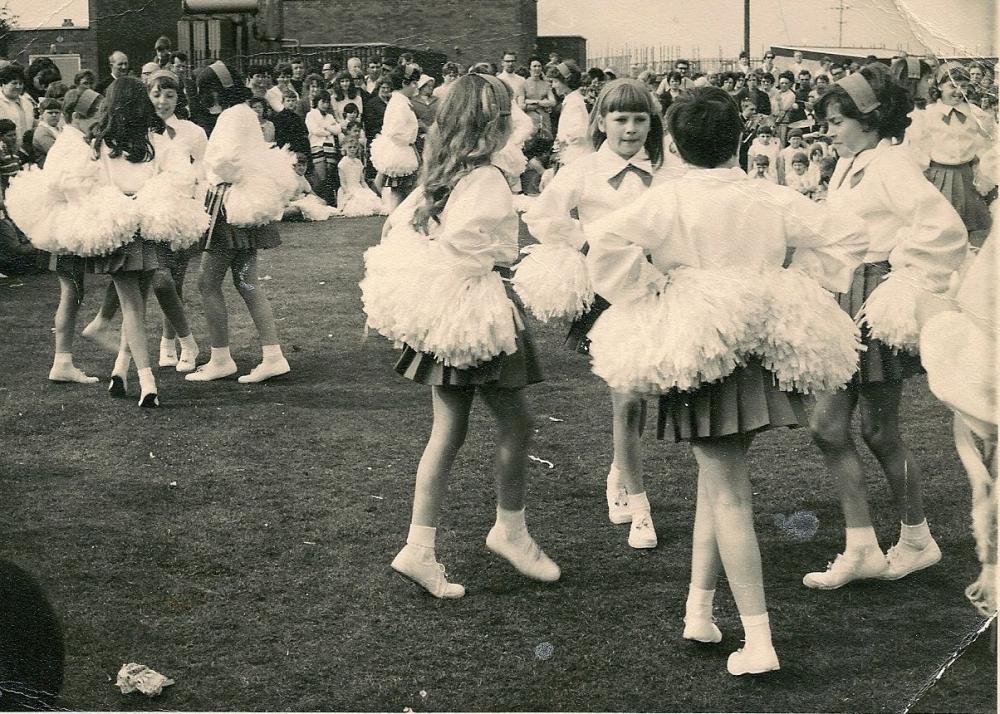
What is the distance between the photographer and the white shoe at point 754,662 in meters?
3.18

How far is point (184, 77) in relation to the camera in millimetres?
6418

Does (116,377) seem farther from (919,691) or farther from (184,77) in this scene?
(919,691)

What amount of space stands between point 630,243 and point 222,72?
3735mm

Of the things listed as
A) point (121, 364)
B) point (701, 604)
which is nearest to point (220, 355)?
point (121, 364)

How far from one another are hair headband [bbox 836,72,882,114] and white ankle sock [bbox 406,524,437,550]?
190cm

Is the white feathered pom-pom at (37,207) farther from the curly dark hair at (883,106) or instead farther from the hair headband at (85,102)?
the curly dark hair at (883,106)

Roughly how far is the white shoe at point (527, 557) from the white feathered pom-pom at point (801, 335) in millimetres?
1133

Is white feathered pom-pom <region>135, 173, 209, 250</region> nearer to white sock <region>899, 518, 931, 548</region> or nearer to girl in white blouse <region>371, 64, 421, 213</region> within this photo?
girl in white blouse <region>371, 64, 421, 213</region>

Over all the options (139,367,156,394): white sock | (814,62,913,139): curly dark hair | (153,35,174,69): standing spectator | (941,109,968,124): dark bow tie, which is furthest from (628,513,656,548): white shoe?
(153,35,174,69): standing spectator

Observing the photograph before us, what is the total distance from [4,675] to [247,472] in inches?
63.7

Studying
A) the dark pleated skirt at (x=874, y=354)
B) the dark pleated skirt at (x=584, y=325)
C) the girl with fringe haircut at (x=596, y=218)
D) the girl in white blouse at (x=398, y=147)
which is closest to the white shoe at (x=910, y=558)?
the dark pleated skirt at (x=874, y=354)

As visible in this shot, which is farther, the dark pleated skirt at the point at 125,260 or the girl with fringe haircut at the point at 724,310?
the dark pleated skirt at the point at 125,260

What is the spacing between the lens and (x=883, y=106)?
3.70 metres

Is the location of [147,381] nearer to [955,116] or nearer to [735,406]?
[735,406]
